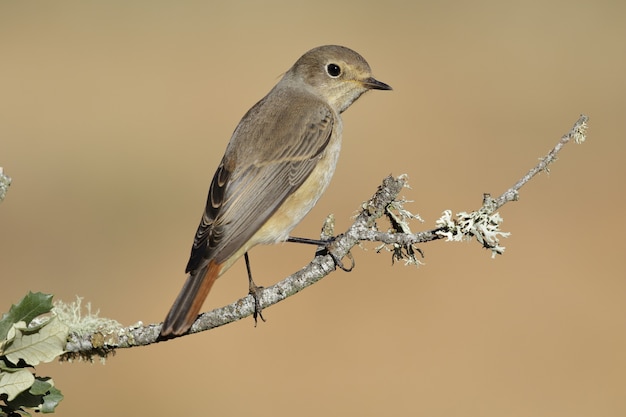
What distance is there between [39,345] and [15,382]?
0.12 metres

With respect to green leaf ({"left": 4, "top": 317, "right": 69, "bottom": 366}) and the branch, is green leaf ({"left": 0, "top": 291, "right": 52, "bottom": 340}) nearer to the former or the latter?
green leaf ({"left": 4, "top": 317, "right": 69, "bottom": 366})

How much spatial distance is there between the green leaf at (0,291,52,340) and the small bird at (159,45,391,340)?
1.30m

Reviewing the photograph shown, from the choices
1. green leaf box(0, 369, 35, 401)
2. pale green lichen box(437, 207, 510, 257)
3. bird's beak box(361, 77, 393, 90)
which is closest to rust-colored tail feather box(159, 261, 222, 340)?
green leaf box(0, 369, 35, 401)

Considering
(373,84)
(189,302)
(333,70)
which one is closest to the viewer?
(189,302)

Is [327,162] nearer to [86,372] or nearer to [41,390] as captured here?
[41,390]

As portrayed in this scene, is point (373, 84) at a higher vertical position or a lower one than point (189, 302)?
higher

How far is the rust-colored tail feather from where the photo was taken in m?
2.86

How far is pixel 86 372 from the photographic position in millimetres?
7879

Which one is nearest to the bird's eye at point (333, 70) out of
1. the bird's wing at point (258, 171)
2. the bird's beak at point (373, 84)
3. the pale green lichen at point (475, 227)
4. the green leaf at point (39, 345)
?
the bird's beak at point (373, 84)

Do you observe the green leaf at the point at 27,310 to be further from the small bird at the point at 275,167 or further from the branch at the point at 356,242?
the small bird at the point at 275,167

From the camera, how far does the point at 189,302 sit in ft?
10.8

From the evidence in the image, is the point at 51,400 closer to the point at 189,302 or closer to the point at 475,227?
the point at 189,302

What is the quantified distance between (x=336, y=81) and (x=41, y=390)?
346cm

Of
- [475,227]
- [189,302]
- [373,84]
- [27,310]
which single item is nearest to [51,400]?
[27,310]
